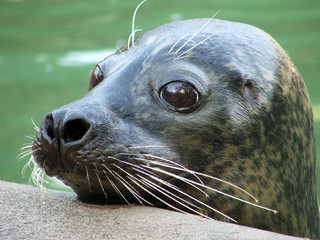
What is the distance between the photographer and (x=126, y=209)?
3.26 m

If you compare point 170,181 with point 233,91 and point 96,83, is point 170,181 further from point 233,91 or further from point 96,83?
point 96,83

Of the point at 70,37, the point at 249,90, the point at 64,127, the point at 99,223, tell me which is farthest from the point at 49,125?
the point at 70,37

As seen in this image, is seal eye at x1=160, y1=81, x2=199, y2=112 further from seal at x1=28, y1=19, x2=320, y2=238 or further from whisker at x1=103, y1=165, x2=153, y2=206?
whisker at x1=103, y1=165, x2=153, y2=206

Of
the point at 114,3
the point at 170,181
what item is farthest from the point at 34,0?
the point at 170,181

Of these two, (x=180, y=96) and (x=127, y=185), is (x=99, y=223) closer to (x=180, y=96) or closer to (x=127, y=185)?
(x=127, y=185)

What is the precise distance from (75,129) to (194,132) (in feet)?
2.04

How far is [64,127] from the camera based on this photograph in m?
3.23

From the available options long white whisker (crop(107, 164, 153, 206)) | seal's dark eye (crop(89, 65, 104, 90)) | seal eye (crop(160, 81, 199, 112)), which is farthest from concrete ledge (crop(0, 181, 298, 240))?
seal's dark eye (crop(89, 65, 104, 90))

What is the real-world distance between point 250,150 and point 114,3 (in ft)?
32.8

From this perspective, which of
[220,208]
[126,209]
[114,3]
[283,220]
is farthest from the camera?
[114,3]

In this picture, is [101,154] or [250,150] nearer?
[101,154]

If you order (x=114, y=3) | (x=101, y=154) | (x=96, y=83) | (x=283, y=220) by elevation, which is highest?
(x=114, y=3)

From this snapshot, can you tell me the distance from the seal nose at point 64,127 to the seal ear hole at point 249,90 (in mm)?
906

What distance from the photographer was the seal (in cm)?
332
